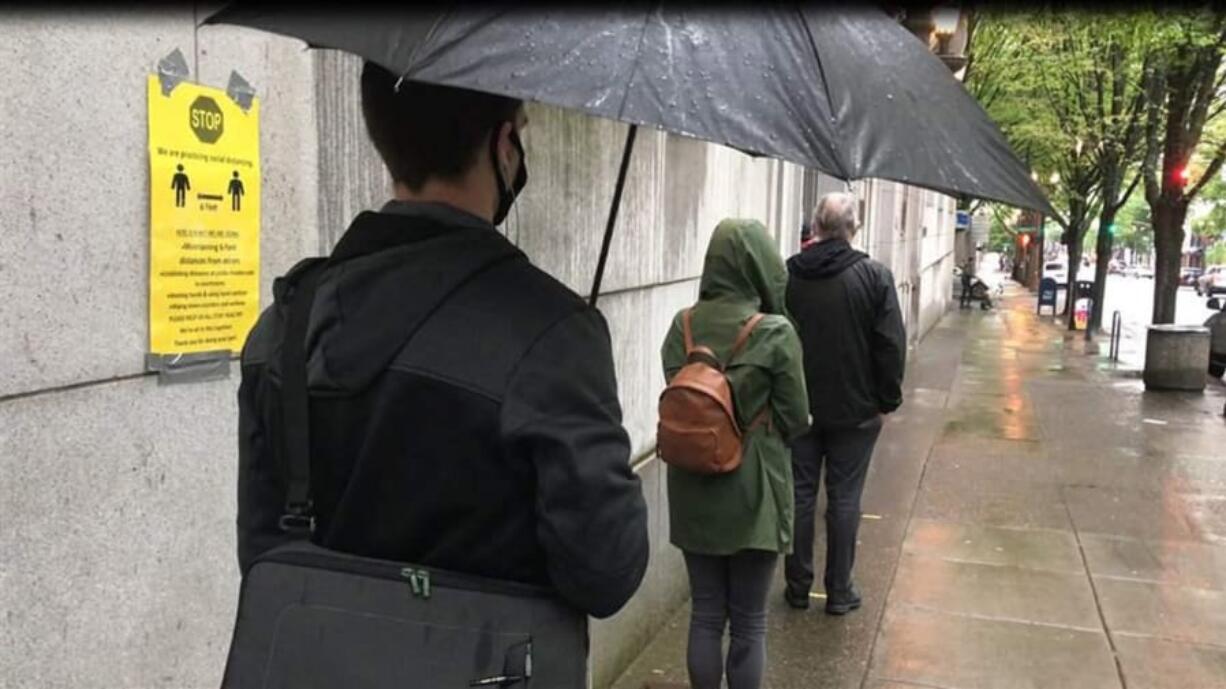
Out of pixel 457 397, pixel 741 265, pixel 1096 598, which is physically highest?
pixel 741 265

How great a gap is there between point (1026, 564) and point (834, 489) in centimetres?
176

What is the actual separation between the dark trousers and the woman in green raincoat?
126 centimetres

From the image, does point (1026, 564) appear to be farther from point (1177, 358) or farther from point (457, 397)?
point (1177, 358)

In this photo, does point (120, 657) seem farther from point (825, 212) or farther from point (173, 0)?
point (825, 212)

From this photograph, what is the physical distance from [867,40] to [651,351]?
337 centimetres

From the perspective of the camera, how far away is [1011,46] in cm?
1670

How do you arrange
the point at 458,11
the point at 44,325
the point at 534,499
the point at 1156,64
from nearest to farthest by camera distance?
the point at 534,499
the point at 458,11
the point at 44,325
the point at 1156,64

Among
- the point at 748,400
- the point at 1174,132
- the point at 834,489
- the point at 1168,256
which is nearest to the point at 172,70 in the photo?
the point at 748,400

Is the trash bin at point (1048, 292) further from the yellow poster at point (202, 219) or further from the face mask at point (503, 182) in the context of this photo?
the face mask at point (503, 182)

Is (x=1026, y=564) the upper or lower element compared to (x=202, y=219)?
lower

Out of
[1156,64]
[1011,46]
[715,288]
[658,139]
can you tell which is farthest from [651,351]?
[1011,46]

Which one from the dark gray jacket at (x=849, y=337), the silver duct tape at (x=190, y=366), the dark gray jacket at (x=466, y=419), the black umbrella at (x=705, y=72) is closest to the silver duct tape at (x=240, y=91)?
the silver duct tape at (x=190, y=366)

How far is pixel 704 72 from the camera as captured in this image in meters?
1.56

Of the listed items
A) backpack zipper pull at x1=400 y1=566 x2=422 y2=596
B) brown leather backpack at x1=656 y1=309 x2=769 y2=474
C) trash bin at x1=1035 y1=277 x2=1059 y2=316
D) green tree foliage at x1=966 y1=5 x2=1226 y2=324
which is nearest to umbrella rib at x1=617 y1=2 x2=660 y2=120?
backpack zipper pull at x1=400 y1=566 x2=422 y2=596
